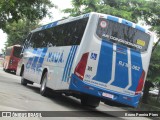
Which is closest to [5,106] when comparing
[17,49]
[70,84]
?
[70,84]

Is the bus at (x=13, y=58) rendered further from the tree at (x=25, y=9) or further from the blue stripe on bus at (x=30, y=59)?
the blue stripe on bus at (x=30, y=59)

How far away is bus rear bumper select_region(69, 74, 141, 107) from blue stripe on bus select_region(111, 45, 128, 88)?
0.36 m

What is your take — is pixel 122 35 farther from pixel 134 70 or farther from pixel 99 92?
pixel 99 92

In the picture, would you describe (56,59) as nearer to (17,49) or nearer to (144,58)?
(144,58)

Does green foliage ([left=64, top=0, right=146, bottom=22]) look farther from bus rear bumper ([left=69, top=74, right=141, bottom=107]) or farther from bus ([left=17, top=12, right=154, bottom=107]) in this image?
bus rear bumper ([left=69, top=74, right=141, bottom=107])

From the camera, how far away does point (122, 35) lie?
48.2 ft

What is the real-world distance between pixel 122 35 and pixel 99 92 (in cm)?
216

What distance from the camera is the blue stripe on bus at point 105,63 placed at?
46.9 feet

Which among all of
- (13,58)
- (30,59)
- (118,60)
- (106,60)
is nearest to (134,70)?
(118,60)

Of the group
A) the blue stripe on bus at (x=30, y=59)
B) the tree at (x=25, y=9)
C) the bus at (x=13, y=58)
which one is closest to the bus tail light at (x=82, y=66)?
the blue stripe on bus at (x=30, y=59)

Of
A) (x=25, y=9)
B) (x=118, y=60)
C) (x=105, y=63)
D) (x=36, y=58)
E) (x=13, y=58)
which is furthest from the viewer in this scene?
(x=13, y=58)

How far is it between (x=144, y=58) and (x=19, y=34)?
55.6 m

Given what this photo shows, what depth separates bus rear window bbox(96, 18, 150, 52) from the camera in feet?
47.4

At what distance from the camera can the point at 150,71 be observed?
94.2 feet
